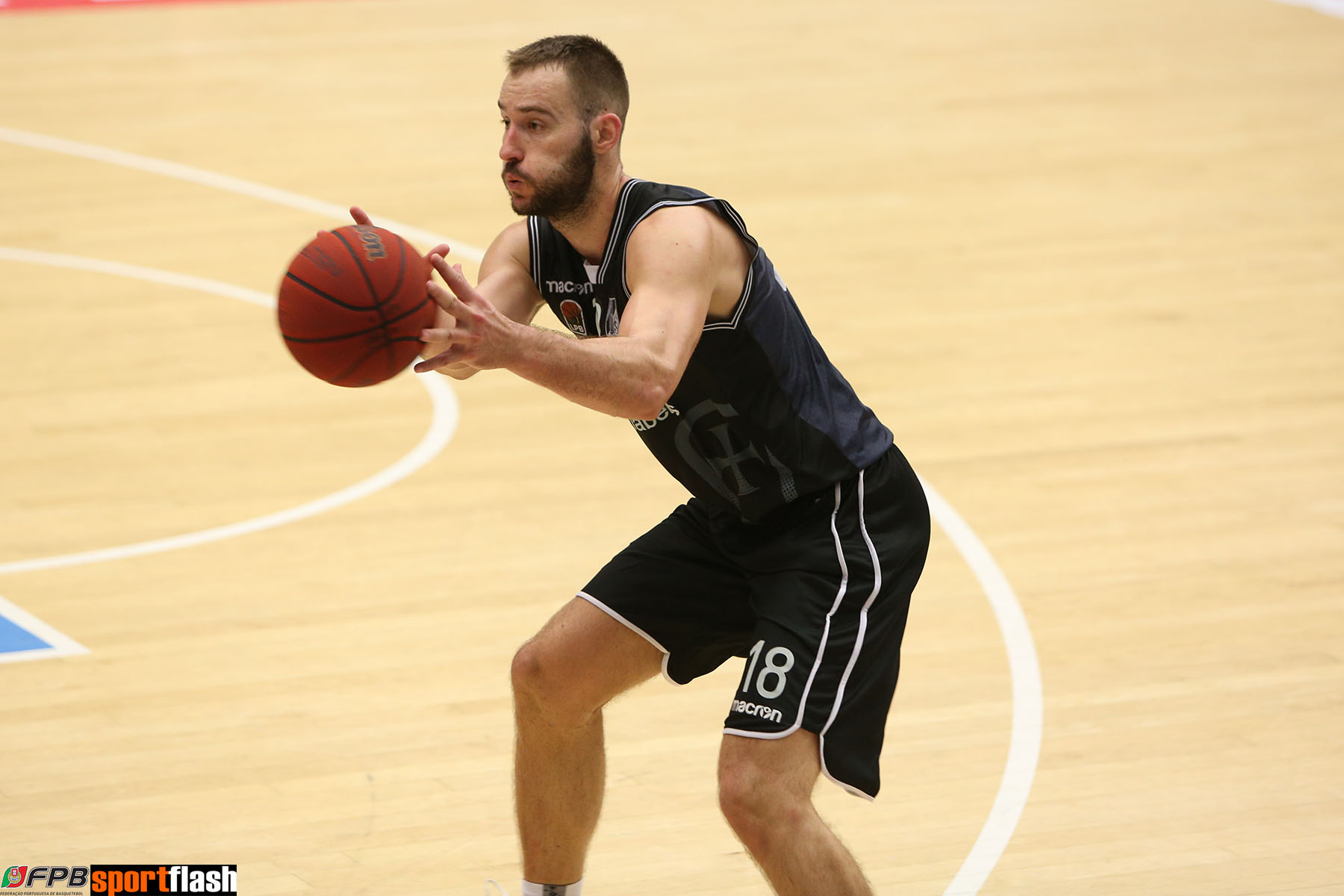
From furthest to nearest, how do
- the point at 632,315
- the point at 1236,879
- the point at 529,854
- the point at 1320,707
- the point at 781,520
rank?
the point at 1320,707 → the point at 1236,879 → the point at 529,854 → the point at 781,520 → the point at 632,315

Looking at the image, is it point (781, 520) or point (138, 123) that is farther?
point (138, 123)

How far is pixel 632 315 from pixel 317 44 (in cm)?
1122

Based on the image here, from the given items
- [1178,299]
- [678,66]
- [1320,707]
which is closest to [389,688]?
[1320,707]

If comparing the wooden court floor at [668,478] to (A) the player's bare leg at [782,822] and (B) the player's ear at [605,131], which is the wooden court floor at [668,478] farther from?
(B) the player's ear at [605,131]

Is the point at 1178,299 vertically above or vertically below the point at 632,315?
below

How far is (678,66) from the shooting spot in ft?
45.8

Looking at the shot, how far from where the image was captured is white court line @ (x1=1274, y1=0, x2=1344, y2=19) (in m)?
15.3

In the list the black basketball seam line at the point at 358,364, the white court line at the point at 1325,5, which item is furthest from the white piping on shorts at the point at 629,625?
the white court line at the point at 1325,5

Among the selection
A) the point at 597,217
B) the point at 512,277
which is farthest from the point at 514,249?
the point at 597,217

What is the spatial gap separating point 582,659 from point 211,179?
7972 millimetres

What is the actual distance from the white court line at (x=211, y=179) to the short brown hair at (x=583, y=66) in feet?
20.2

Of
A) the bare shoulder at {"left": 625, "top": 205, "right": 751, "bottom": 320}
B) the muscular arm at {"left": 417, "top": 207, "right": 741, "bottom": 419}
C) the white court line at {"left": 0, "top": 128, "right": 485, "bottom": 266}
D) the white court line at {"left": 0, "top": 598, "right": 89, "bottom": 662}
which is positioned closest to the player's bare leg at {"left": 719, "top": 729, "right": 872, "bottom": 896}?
the muscular arm at {"left": 417, "top": 207, "right": 741, "bottom": 419}

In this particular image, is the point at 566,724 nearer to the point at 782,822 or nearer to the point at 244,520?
the point at 782,822

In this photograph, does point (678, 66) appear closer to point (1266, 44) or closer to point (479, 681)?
point (1266, 44)
